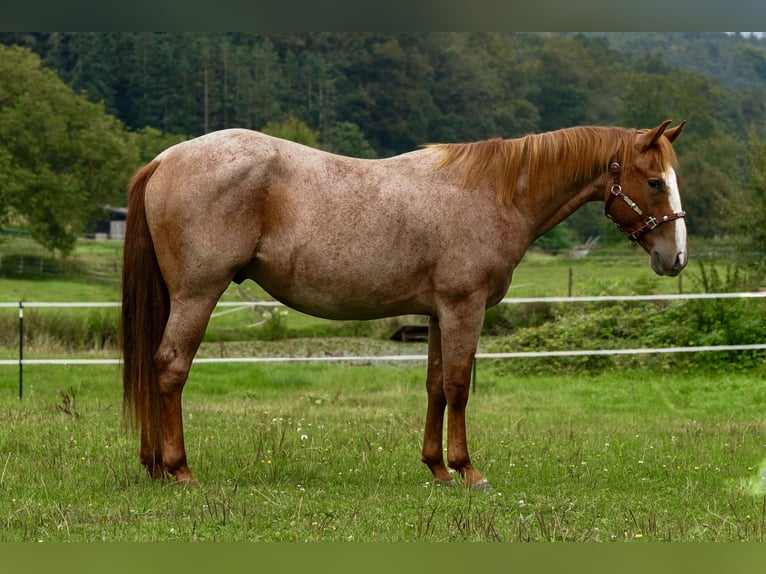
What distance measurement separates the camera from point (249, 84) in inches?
1891

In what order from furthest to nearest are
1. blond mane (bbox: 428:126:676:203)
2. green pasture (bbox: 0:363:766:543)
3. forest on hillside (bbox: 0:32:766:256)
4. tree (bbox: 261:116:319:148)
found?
forest on hillside (bbox: 0:32:766:256) < tree (bbox: 261:116:319:148) < blond mane (bbox: 428:126:676:203) < green pasture (bbox: 0:363:766:543)

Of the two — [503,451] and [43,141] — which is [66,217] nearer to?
[43,141]

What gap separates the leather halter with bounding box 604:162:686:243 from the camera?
20.4ft

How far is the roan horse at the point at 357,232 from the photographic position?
6.00m

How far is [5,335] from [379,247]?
14.1 meters

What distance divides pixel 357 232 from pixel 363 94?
4208 cm

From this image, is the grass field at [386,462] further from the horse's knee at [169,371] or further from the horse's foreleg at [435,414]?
the horse's knee at [169,371]

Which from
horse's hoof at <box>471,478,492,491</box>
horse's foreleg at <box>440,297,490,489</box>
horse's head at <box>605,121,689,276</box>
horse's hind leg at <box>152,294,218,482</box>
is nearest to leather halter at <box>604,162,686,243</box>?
horse's head at <box>605,121,689,276</box>

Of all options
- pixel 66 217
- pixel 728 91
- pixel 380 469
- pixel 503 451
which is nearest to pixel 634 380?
pixel 503 451

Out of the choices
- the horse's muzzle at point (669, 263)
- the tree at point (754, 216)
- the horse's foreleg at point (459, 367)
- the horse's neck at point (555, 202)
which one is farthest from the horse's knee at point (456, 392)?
the tree at point (754, 216)

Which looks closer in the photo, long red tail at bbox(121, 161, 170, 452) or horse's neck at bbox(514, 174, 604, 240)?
long red tail at bbox(121, 161, 170, 452)

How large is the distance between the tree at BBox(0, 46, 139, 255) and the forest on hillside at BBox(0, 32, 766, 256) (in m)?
1.08

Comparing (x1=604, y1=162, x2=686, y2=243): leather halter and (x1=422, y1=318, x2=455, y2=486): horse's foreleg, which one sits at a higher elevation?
(x1=604, y1=162, x2=686, y2=243): leather halter

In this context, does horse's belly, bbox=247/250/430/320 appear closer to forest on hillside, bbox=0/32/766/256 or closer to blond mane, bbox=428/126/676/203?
blond mane, bbox=428/126/676/203
